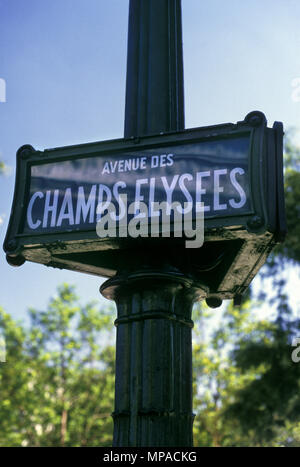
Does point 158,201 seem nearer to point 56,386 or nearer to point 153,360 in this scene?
point 153,360

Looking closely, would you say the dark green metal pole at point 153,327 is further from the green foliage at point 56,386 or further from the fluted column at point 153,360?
the green foliage at point 56,386

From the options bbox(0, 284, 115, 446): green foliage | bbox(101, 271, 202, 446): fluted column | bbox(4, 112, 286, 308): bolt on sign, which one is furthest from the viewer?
bbox(0, 284, 115, 446): green foliage

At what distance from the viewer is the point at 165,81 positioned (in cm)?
314

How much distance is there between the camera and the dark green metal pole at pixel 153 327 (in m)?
2.32

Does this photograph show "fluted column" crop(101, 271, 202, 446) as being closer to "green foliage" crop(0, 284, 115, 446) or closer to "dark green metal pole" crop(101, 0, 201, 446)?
"dark green metal pole" crop(101, 0, 201, 446)

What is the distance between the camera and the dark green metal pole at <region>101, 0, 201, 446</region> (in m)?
Result: 2.32

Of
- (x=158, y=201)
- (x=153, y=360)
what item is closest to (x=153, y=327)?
(x=153, y=360)

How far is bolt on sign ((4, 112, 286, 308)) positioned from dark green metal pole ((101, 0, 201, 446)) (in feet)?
0.49

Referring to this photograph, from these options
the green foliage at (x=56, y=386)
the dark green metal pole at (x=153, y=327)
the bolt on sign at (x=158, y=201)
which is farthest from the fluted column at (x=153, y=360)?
the green foliage at (x=56, y=386)

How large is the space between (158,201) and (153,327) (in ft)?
1.87

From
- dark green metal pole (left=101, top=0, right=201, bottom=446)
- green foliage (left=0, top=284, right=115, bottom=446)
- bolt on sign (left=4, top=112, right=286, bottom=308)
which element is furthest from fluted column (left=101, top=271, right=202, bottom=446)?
green foliage (left=0, top=284, right=115, bottom=446)
